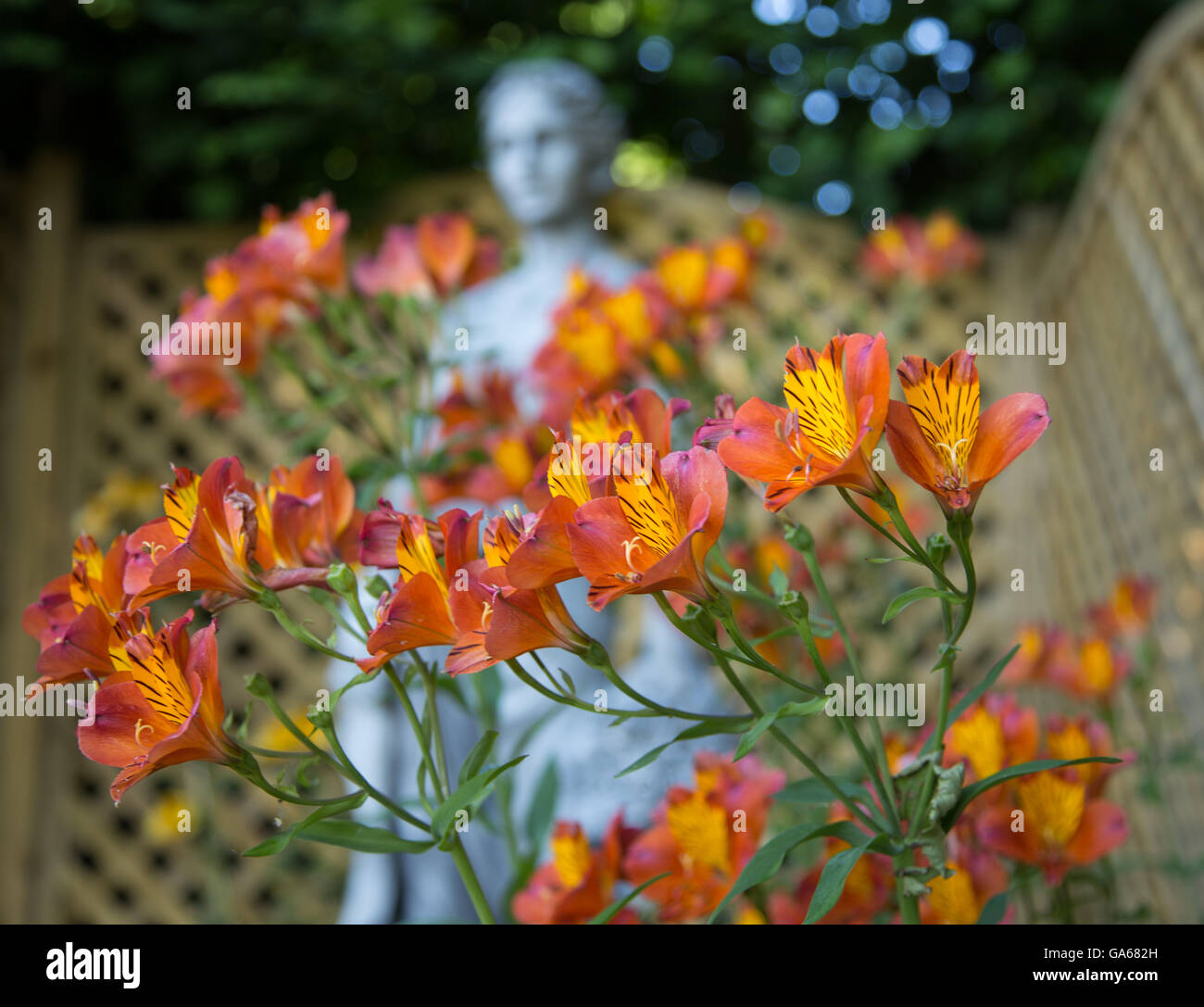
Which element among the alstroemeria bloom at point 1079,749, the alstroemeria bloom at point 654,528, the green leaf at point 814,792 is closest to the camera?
the alstroemeria bloom at point 654,528

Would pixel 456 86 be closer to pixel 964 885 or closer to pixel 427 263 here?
pixel 427 263

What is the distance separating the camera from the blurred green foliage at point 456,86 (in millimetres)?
2271

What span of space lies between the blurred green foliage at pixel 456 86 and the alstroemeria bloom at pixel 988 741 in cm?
189

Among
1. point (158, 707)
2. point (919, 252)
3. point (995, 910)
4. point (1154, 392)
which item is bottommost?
point (995, 910)

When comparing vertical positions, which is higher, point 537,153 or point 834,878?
point 537,153

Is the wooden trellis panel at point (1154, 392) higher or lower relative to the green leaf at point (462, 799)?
higher

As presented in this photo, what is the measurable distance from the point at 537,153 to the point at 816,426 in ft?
5.15

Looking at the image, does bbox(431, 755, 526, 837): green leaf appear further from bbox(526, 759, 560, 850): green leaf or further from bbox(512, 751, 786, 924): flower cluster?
bbox(526, 759, 560, 850): green leaf

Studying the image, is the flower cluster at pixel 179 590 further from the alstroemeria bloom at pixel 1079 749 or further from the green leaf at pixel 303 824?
the alstroemeria bloom at pixel 1079 749

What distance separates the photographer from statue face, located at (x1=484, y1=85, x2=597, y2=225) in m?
1.85

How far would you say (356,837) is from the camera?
47 cm

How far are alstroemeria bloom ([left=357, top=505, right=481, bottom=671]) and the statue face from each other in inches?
59.3

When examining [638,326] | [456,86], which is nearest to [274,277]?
[638,326]

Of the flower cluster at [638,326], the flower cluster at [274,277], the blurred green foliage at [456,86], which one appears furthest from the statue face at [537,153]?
the flower cluster at [274,277]
